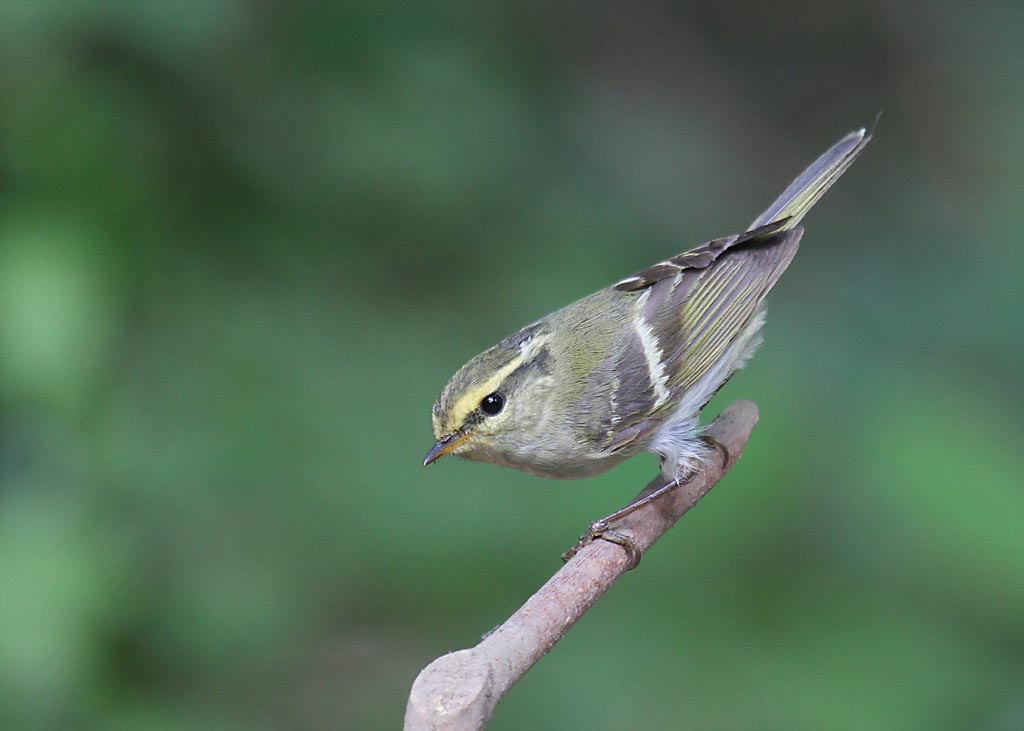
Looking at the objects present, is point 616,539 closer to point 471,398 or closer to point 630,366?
point 471,398

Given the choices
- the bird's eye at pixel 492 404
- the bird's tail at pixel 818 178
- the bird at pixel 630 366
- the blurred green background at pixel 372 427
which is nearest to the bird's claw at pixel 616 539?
the bird at pixel 630 366

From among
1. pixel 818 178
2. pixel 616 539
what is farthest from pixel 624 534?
pixel 818 178

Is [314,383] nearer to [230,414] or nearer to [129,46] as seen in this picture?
[230,414]

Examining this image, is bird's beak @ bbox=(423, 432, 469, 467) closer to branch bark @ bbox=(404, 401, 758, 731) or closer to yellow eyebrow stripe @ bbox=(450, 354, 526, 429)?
yellow eyebrow stripe @ bbox=(450, 354, 526, 429)

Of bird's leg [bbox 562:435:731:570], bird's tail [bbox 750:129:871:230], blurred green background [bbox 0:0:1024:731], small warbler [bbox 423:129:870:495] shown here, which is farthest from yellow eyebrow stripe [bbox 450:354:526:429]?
blurred green background [bbox 0:0:1024:731]

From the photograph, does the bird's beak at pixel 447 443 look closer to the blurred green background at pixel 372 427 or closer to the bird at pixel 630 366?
the bird at pixel 630 366
